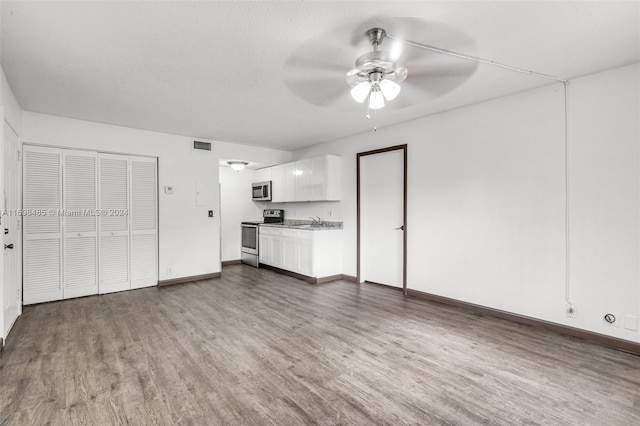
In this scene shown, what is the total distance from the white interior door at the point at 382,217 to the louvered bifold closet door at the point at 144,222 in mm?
3384

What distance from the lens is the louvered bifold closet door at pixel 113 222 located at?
181 inches

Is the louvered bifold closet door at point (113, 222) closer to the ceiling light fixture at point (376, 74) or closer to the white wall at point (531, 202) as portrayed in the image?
the ceiling light fixture at point (376, 74)

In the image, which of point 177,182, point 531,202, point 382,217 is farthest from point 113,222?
point 531,202

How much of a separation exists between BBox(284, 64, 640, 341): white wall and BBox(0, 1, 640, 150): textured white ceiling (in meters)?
0.33

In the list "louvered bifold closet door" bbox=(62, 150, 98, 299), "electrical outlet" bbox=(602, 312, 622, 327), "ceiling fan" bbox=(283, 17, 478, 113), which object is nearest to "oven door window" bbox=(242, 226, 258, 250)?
"louvered bifold closet door" bbox=(62, 150, 98, 299)

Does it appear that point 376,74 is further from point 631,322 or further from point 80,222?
point 80,222

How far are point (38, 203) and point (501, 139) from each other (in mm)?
5804

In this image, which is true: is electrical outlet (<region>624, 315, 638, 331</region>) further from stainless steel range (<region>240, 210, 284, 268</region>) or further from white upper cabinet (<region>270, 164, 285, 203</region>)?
stainless steel range (<region>240, 210, 284, 268</region>)

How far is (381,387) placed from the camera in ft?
7.20

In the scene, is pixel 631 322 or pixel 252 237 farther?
pixel 252 237

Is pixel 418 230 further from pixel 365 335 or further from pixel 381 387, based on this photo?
pixel 381 387

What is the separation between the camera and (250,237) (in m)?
6.83

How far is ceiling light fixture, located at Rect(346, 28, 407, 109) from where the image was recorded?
86.6 inches

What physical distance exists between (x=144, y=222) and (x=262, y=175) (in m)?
2.75
